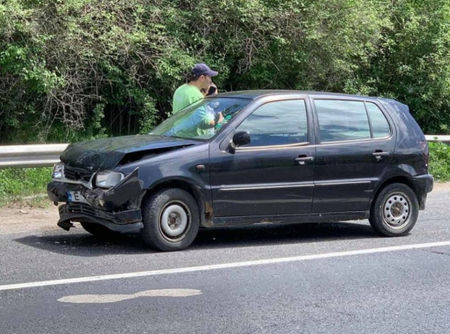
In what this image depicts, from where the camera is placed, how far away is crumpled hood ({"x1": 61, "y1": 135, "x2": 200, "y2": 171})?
23.7 ft

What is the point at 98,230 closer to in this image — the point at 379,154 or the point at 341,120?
the point at 341,120

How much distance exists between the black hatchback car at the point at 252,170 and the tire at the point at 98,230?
0.01 metres

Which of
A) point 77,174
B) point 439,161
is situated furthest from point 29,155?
point 439,161

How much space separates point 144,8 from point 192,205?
275 inches

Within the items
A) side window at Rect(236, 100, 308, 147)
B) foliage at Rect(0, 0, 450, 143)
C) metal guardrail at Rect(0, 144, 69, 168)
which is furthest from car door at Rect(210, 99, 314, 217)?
foliage at Rect(0, 0, 450, 143)

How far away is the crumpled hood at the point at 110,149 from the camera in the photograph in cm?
723

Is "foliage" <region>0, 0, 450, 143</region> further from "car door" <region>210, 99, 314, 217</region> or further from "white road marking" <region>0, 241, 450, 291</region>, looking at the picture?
"white road marking" <region>0, 241, 450, 291</region>

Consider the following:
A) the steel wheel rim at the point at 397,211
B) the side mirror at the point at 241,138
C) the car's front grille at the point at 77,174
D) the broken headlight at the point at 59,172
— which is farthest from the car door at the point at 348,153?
the broken headlight at the point at 59,172

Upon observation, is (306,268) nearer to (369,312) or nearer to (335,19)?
(369,312)

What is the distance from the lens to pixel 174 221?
7.45 m

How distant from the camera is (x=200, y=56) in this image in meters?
14.2

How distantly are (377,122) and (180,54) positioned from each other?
5.79 m

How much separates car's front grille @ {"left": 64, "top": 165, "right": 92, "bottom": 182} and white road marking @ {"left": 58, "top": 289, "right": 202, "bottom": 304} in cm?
172

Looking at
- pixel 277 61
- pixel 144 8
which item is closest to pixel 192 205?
pixel 144 8
